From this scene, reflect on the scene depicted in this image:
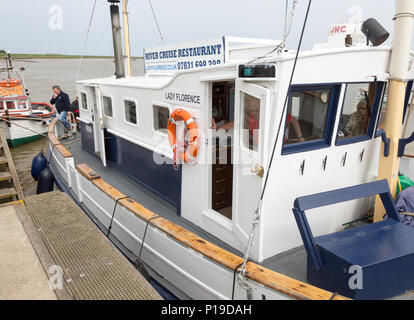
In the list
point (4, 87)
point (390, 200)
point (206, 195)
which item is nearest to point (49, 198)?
point (206, 195)

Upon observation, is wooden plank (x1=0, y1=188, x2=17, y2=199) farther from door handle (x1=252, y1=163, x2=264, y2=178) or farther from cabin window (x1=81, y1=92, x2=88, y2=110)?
door handle (x1=252, y1=163, x2=264, y2=178)

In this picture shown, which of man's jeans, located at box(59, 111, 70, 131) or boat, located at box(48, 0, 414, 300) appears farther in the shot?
man's jeans, located at box(59, 111, 70, 131)

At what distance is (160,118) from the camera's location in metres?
5.19

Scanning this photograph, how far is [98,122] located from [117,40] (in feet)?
7.23

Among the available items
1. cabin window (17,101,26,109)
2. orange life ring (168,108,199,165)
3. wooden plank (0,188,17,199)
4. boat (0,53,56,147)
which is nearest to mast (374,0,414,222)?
orange life ring (168,108,199,165)

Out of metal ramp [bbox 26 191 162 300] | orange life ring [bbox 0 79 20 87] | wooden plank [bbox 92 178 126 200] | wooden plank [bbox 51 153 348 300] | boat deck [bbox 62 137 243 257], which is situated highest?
orange life ring [bbox 0 79 20 87]

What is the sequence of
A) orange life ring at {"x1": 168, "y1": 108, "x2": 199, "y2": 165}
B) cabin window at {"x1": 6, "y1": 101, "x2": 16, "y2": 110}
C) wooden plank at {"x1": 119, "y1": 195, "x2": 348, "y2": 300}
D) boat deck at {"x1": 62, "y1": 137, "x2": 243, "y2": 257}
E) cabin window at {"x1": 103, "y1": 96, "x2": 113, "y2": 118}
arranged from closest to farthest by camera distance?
1. wooden plank at {"x1": 119, "y1": 195, "x2": 348, "y2": 300}
2. orange life ring at {"x1": 168, "y1": 108, "x2": 199, "y2": 165}
3. boat deck at {"x1": 62, "y1": 137, "x2": 243, "y2": 257}
4. cabin window at {"x1": 103, "y1": 96, "x2": 113, "y2": 118}
5. cabin window at {"x1": 6, "y1": 101, "x2": 16, "y2": 110}

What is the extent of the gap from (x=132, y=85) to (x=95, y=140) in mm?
2258

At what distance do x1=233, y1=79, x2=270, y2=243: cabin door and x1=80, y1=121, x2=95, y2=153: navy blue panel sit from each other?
5117 millimetres

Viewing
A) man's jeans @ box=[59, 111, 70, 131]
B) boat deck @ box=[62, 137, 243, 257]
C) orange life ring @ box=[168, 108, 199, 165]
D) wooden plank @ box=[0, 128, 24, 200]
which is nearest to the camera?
orange life ring @ box=[168, 108, 199, 165]

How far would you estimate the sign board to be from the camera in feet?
18.2

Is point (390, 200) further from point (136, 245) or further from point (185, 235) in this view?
point (136, 245)

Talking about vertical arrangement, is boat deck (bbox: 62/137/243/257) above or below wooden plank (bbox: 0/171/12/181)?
below

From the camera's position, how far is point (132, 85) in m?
5.56
